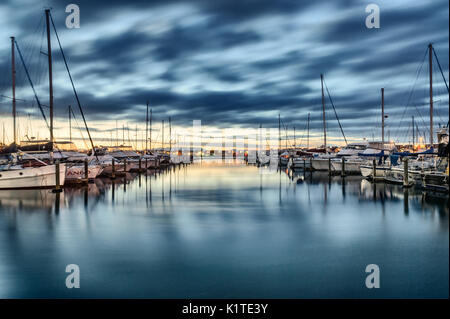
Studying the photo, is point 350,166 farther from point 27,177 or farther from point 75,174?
point 27,177

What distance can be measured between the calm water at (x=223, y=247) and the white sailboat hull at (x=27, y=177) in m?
3.83

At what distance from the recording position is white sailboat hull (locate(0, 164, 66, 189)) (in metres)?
28.1

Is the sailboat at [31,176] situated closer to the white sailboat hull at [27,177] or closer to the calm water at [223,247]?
the white sailboat hull at [27,177]

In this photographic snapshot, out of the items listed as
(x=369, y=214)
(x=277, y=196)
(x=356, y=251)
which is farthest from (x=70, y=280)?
(x=277, y=196)

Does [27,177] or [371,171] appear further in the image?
[371,171]

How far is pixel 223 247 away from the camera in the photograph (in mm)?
12891

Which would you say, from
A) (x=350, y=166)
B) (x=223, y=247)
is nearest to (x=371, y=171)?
(x=350, y=166)

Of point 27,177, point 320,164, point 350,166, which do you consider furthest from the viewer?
point 320,164

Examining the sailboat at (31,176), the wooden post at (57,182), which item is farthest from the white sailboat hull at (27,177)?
the wooden post at (57,182)

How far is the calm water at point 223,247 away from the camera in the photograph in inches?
360

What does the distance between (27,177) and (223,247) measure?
21.2 m

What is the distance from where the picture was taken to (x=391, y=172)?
3375 centimetres

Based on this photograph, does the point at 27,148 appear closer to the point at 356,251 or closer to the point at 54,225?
the point at 54,225
